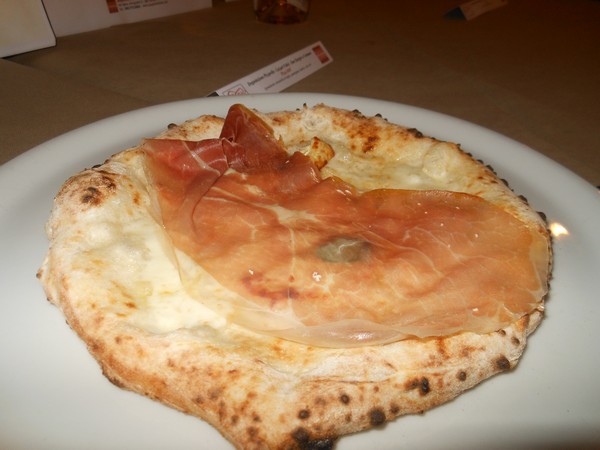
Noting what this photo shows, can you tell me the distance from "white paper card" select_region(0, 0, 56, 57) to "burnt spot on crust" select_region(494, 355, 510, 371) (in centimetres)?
436

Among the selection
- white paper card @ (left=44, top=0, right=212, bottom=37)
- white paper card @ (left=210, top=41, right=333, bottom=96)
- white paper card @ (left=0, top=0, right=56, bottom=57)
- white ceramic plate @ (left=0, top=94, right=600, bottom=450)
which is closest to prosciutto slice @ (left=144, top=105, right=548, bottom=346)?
white ceramic plate @ (left=0, top=94, right=600, bottom=450)

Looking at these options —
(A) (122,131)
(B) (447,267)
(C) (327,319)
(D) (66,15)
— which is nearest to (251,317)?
(C) (327,319)

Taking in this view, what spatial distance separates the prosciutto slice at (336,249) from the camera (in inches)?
63.6

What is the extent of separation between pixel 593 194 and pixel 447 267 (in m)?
1.19

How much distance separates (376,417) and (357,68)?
13.5 ft

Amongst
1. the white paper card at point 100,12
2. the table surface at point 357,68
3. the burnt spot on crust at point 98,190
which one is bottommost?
the table surface at point 357,68

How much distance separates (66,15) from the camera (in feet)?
15.8

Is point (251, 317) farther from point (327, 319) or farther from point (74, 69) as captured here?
point (74, 69)

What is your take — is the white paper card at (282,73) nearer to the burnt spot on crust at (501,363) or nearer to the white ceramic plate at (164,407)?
the white ceramic plate at (164,407)

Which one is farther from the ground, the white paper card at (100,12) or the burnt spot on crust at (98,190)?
the white paper card at (100,12)

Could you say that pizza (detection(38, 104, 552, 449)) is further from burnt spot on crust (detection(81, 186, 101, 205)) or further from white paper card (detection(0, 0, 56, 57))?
white paper card (detection(0, 0, 56, 57))

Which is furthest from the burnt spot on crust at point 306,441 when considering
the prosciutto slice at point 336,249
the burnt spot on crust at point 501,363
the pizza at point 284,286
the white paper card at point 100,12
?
the white paper card at point 100,12

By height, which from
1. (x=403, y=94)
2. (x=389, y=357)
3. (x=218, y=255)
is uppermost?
(x=218, y=255)

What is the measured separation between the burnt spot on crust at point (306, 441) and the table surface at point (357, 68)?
Answer: 2734 mm
